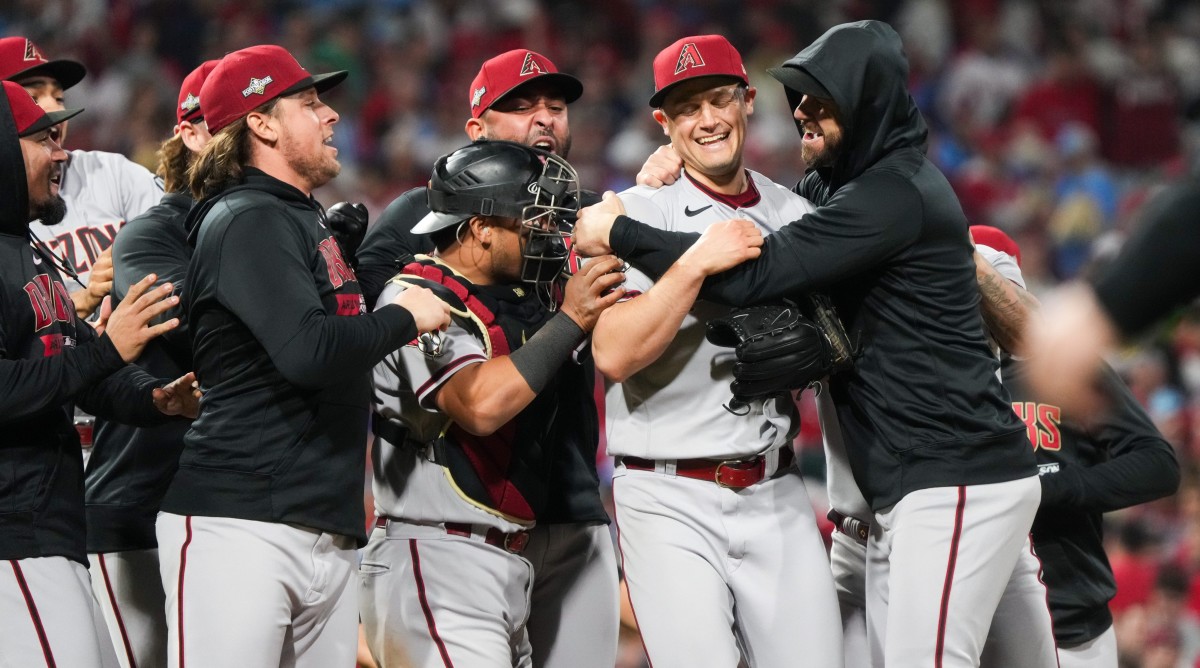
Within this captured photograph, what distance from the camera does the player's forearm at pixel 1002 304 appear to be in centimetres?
418

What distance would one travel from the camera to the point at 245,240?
3439 mm

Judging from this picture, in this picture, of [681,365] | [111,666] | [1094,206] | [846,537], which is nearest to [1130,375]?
[1094,206]

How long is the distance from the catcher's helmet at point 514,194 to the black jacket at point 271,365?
1.29ft

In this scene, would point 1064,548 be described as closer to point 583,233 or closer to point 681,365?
point 681,365

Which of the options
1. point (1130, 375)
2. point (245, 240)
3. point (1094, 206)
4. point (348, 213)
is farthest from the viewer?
point (1094, 206)

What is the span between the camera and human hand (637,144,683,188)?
3982 mm

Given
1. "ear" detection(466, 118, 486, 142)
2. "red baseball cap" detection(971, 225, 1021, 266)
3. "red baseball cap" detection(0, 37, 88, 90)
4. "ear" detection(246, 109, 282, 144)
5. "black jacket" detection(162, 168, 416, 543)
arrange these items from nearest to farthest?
"black jacket" detection(162, 168, 416, 543) < "ear" detection(246, 109, 282, 144) < "red baseball cap" detection(971, 225, 1021, 266) < "red baseball cap" detection(0, 37, 88, 90) < "ear" detection(466, 118, 486, 142)

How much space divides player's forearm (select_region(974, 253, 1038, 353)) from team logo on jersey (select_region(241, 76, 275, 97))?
2.22 meters

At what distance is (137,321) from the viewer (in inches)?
148

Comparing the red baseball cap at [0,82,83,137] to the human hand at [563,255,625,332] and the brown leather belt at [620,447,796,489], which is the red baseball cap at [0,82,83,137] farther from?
the brown leather belt at [620,447,796,489]

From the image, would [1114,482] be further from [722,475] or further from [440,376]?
[440,376]

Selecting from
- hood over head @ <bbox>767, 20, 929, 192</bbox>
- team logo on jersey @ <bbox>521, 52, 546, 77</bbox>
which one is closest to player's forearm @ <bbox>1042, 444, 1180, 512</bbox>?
hood over head @ <bbox>767, 20, 929, 192</bbox>

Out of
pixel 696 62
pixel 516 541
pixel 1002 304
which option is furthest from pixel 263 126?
pixel 1002 304

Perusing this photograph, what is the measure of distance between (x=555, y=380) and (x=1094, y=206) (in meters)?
8.92
